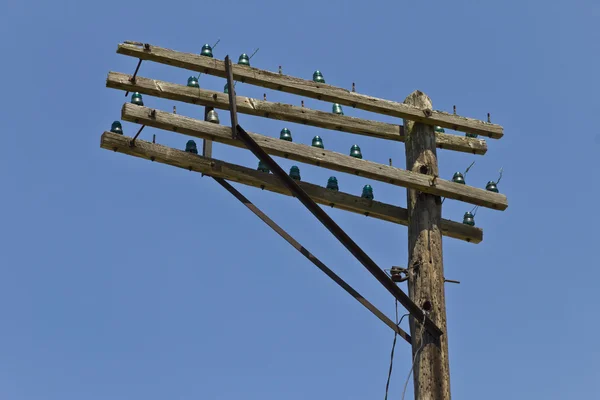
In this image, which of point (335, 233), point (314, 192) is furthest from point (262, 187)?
point (335, 233)

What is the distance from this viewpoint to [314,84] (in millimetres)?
10820

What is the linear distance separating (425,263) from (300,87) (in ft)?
6.88

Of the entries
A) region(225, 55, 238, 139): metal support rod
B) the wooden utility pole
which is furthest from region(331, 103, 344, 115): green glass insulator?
region(225, 55, 238, 139): metal support rod

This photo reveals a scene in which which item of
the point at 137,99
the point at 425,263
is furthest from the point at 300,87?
the point at 425,263

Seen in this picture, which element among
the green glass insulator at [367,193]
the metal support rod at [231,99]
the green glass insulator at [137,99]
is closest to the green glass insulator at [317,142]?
the green glass insulator at [367,193]

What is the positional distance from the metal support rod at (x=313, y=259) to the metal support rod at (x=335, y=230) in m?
0.35

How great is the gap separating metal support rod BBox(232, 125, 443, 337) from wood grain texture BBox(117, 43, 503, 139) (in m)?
1.36

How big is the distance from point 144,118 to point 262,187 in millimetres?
1167

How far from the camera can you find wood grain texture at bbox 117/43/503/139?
34.4 ft

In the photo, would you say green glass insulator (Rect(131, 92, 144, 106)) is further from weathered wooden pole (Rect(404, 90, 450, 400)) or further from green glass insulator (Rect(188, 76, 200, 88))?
weathered wooden pole (Rect(404, 90, 450, 400))

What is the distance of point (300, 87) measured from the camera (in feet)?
35.4

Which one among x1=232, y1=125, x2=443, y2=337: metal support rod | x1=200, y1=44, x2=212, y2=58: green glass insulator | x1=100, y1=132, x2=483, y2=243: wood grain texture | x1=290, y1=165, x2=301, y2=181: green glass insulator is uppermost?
x1=200, y1=44, x2=212, y2=58: green glass insulator

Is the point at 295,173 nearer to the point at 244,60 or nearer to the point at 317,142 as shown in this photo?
the point at 317,142

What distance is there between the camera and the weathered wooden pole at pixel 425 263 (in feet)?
30.4
